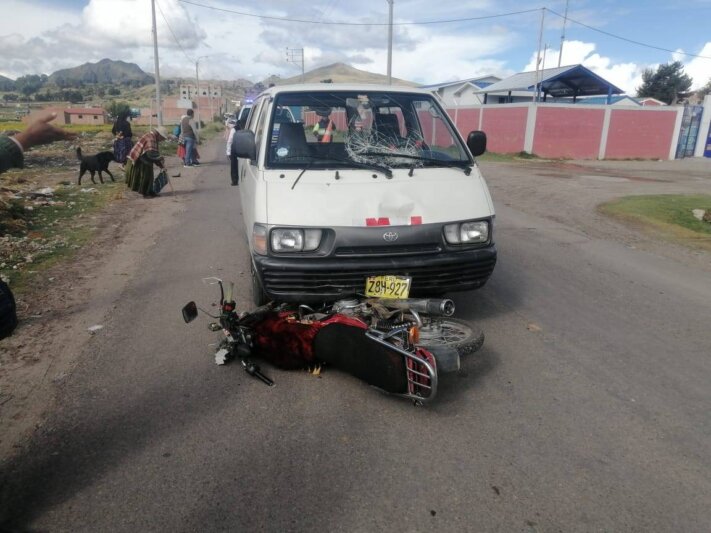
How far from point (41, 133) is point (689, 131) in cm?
3310

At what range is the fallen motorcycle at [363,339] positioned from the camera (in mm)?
3193

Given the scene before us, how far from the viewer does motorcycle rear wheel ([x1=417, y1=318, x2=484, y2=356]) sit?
3570 mm

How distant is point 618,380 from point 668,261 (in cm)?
432

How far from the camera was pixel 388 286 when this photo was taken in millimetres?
3793

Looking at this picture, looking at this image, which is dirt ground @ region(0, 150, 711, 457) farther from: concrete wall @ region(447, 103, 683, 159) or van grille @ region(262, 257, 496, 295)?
concrete wall @ region(447, 103, 683, 159)

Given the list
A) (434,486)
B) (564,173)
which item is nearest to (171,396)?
(434,486)

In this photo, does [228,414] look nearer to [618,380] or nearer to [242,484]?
[242,484]

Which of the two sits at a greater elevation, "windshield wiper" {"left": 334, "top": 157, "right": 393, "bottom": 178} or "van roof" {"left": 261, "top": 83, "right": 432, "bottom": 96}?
"van roof" {"left": 261, "top": 83, "right": 432, "bottom": 96}

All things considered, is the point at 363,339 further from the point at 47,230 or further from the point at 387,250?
the point at 47,230

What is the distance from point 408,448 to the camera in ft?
9.64

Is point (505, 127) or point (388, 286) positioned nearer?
point (388, 286)

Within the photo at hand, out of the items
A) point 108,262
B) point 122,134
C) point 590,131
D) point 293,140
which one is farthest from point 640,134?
point 108,262

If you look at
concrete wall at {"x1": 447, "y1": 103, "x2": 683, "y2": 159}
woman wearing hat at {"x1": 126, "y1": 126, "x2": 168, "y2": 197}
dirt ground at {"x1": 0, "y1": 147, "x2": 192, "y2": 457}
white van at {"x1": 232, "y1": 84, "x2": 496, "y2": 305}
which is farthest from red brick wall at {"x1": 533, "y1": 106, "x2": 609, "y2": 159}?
white van at {"x1": 232, "y1": 84, "x2": 496, "y2": 305}

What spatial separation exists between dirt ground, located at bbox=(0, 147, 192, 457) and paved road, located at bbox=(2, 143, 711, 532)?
17 cm
